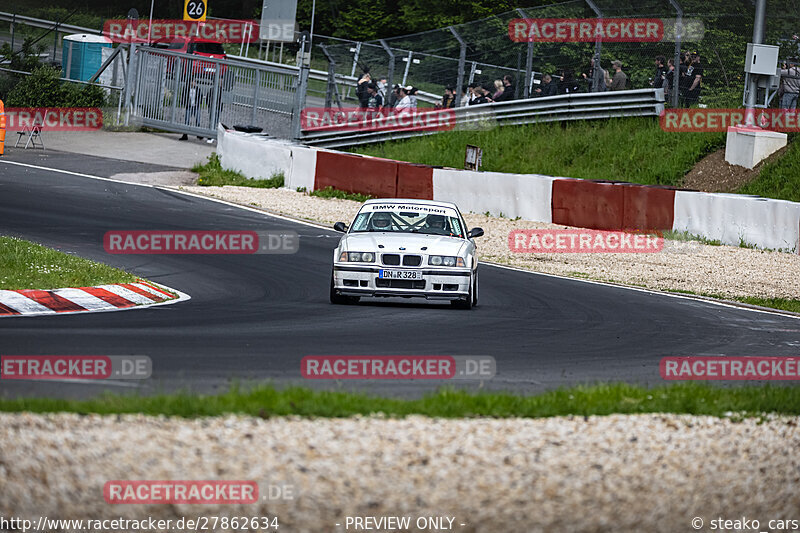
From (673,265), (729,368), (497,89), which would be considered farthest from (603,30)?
(729,368)

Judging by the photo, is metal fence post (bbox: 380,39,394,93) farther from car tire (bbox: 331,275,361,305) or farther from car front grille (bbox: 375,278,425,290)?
car front grille (bbox: 375,278,425,290)

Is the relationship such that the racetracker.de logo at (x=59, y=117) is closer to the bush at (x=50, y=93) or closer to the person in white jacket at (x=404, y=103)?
the bush at (x=50, y=93)

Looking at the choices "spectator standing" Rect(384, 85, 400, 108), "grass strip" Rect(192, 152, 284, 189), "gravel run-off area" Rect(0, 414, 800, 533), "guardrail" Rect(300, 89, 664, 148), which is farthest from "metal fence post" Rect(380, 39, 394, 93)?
"gravel run-off area" Rect(0, 414, 800, 533)

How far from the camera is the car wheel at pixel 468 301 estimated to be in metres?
12.5

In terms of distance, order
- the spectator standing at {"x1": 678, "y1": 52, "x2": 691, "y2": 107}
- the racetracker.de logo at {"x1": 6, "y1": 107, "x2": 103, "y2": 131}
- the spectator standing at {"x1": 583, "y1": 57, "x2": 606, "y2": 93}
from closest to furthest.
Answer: the spectator standing at {"x1": 678, "y1": 52, "x2": 691, "y2": 107}
the spectator standing at {"x1": 583, "y1": 57, "x2": 606, "y2": 93}
the racetracker.de logo at {"x1": 6, "y1": 107, "x2": 103, "y2": 131}

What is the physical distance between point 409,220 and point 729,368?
4.89 meters

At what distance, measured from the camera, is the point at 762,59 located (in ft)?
69.6

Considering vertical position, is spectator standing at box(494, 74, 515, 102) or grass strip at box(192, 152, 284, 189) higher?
spectator standing at box(494, 74, 515, 102)

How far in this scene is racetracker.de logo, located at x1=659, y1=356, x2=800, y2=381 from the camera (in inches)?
379

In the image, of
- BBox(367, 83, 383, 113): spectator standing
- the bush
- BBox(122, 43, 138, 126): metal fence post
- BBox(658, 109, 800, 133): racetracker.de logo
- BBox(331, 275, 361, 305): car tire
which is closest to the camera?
BBox(331, 275, 361, 305): car tire

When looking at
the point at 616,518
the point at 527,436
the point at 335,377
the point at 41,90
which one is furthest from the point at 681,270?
the point at 41,90

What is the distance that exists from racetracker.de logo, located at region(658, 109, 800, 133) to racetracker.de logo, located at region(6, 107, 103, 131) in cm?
1714

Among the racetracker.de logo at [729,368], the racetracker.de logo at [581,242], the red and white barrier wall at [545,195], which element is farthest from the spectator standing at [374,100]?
the racetracker.de logo at [729,368]

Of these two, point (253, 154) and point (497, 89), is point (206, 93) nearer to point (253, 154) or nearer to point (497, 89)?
point (253, 154)
